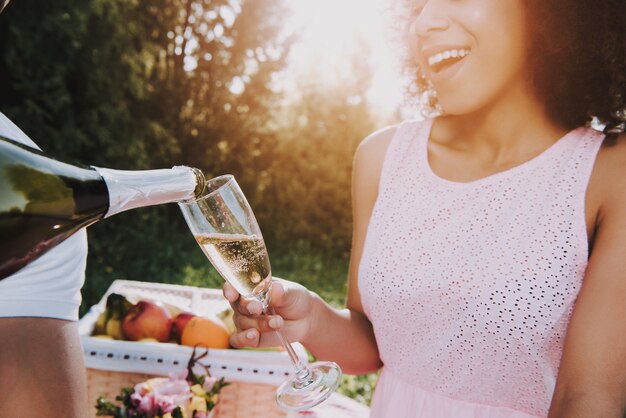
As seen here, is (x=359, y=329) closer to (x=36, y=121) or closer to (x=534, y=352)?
(x=534, y=352)

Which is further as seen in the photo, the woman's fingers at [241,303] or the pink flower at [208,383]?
the pink flower at [208,383]

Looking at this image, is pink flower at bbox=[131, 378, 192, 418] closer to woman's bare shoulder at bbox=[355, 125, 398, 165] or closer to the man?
the man

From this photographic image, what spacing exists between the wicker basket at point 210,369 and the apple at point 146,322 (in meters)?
0.18

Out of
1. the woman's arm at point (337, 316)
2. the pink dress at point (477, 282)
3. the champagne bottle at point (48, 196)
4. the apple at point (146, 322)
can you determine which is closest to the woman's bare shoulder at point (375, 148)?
the woman's arm at point (337, 316)

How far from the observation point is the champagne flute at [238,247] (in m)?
1.35

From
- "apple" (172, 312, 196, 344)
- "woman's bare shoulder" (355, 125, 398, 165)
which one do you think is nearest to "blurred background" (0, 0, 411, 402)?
"apple" (172, 312, 196, 344)

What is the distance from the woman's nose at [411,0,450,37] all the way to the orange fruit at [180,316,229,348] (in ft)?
4.37

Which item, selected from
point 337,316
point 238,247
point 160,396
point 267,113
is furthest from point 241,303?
point 267,113

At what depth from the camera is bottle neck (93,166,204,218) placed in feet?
2.98

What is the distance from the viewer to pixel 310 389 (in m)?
1.52

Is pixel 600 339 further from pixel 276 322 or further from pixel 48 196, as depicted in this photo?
pixel 48 196

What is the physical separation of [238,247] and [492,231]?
0.75m

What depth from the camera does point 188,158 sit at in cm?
937

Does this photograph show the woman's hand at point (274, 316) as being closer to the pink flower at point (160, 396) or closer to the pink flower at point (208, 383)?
the pink flower at point (160, 396)
